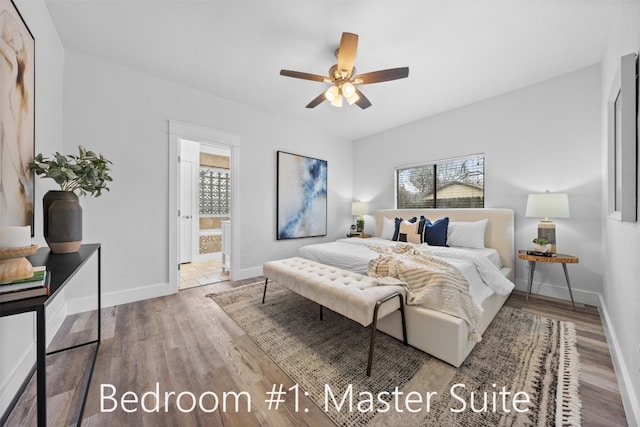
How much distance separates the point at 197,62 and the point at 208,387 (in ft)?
10.1

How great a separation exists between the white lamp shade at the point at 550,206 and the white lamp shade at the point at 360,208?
2.59 metres

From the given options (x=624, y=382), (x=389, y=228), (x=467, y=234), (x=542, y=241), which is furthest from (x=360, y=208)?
(x=624, y=382)

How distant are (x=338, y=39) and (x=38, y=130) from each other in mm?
2573

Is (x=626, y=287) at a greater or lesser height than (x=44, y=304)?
lesser

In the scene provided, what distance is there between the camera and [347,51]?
80.4 inches

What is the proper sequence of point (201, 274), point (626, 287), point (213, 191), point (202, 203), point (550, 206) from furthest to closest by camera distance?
point (213, 191) < point (202, 203) < point (201, 274) < point (550, 206) < point (626, 287)

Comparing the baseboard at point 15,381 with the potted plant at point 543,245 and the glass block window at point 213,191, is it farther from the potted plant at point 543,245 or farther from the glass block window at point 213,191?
the potted plant at point 543,245

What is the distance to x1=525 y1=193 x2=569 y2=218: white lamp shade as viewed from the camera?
2.60 meters

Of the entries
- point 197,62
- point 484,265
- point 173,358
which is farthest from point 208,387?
point 197,62

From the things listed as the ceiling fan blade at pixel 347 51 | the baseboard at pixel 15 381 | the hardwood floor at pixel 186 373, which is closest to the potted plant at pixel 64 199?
the baseboard at pixel 15 381

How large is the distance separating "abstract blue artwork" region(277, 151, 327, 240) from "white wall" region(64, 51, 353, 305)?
1.86 feet

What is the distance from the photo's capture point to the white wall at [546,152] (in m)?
2.70

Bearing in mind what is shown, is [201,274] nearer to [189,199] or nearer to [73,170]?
[189,199]

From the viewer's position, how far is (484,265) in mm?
2270
